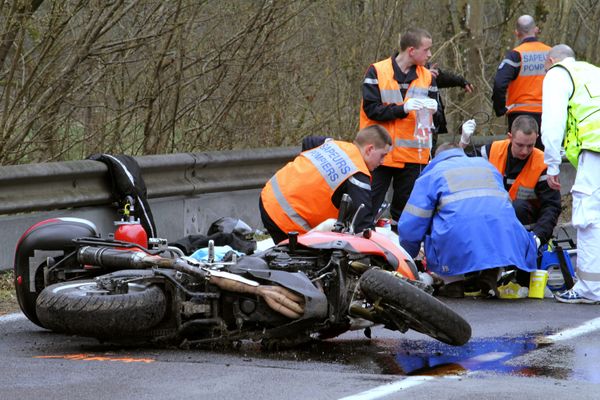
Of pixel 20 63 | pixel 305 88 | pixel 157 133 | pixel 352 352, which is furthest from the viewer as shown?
pixel 305 88

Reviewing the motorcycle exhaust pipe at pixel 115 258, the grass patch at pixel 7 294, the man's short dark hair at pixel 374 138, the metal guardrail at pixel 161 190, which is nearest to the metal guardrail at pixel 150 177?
the metal guardrail at pixel 161 190

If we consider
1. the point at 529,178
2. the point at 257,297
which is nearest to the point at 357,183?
the point at 257,297

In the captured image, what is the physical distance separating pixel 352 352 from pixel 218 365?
0.98 metres

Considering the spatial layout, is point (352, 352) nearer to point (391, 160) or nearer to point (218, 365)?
point (218, 365)

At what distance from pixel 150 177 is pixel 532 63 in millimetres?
4850

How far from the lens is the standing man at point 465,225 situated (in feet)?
29.5

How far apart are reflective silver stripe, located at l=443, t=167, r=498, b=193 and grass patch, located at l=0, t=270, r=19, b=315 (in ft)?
10.5

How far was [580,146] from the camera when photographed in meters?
9.33

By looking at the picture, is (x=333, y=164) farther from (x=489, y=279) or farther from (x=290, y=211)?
(x=489, y=279)

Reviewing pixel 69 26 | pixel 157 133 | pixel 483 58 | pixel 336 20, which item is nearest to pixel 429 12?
pixel 483 58

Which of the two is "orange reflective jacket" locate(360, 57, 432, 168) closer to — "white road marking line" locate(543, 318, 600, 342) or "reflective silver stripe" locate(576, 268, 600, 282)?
"reflective silver stripe" locate(576, 268, 600, 282)

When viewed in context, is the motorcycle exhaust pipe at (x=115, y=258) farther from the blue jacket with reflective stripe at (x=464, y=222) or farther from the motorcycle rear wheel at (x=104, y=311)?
the blue jacket with reflective stripe at (x=464, y=222)

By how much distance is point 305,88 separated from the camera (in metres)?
14.5

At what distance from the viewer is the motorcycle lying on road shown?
6324 millimetres
